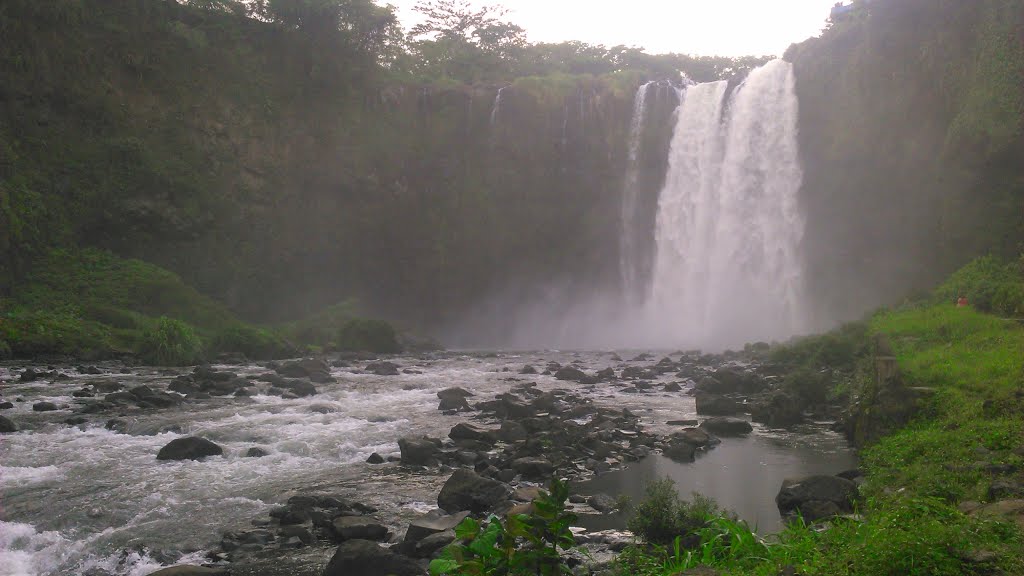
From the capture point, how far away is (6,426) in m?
11.8

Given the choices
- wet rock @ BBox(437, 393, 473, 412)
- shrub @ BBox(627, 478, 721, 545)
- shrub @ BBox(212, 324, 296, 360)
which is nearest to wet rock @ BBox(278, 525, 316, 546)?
shrub @ BBox(627, 478, 721, 545)

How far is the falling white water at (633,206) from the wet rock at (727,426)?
25850mm

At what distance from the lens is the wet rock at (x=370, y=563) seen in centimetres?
638

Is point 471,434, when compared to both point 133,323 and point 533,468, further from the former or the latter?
point 133,323

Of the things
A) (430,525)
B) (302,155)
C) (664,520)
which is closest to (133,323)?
→ (302,155)

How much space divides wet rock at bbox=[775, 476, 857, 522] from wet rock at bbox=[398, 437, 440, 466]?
16.2 ft

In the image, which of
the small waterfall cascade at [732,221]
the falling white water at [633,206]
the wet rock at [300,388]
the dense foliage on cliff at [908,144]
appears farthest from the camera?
the falling white water at [633,206]

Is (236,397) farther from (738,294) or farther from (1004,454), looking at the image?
(738,294)

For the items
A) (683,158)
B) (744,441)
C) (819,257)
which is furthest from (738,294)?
(744,441)

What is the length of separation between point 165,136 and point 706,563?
34.6 metres

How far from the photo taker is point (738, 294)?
34.2 m

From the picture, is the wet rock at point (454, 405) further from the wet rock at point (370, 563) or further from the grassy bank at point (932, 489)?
the wet rock at point (370, 563)

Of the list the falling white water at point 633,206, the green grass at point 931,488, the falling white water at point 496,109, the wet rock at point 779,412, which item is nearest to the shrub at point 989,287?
the green grass at point 931,488

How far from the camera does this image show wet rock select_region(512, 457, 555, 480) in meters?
9.99
